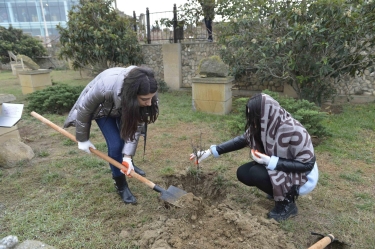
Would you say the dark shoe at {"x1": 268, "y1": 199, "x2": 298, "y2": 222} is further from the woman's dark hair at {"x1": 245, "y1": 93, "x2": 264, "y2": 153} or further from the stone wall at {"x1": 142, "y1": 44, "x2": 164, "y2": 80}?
the stone wall at {"x1": 142, "y1": 44, "x2": 164, "y2": 80}

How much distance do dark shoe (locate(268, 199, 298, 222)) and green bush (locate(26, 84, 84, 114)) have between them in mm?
4703

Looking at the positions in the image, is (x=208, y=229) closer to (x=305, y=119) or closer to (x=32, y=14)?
(x=305, y=119)

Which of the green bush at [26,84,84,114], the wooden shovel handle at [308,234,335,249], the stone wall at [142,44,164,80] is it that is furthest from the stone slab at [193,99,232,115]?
the wooden shovel handle at [308,234,335,249]

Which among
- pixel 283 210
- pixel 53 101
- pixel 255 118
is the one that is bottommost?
pixel 283 210

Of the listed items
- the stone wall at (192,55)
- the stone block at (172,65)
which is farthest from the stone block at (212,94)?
the stone block at (172,65)

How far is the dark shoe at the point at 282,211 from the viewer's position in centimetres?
211

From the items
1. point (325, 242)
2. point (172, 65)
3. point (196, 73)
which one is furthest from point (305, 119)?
point (172, 65)

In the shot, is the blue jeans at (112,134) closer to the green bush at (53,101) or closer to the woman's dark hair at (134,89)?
the woman's dark hair at (134,89)

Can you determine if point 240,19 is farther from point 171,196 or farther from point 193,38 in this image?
point 171,196

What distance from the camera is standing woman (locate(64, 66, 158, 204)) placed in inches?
69.3

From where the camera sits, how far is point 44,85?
7.52 meters

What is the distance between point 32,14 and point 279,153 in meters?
59.9

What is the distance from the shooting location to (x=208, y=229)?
192 centimetres

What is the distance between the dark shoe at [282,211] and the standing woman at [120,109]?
1188 mm
